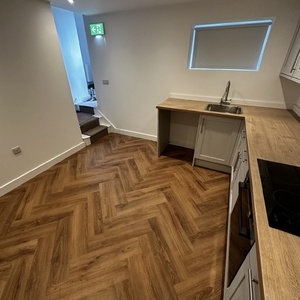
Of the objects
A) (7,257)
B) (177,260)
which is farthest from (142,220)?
(7,257)

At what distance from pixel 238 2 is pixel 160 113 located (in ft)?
5.35

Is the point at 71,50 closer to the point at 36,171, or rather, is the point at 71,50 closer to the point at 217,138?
the point at 36,171

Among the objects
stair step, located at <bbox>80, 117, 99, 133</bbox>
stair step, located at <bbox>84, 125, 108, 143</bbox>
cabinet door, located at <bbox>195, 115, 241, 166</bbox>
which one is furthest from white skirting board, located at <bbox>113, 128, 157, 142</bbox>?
cabinet door, located at <bbox>195, 115, 241, 166</bbox>

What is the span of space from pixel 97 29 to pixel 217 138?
9.08ft

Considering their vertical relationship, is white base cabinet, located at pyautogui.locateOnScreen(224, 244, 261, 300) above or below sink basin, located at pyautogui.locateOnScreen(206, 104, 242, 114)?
below

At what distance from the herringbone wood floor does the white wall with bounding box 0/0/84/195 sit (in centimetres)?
31

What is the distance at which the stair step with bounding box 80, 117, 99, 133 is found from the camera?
132 inches

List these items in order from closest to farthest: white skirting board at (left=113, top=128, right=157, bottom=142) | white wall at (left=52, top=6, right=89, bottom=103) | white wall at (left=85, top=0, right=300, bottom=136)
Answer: white wall at (left=85, top=0, right=300, bottom=136), white skirting board at (left=113, top=128, right=157, bottom=142), white wall at (left=52, top=6, right=89, bottom=103)

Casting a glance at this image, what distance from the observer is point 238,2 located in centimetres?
195

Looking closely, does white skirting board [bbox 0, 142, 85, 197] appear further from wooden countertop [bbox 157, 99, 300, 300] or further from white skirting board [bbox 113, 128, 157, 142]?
wooden countertop [bbox 157, 99, 300, 300]

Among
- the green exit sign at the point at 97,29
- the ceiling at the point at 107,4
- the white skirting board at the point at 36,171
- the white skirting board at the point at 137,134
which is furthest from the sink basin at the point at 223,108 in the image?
the white skirting board at the point at 36,171

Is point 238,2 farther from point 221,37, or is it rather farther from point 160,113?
point 160,113

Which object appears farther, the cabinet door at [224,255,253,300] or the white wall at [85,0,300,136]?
the white wall at [85,0,300,136]

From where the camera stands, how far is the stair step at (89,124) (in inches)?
132
